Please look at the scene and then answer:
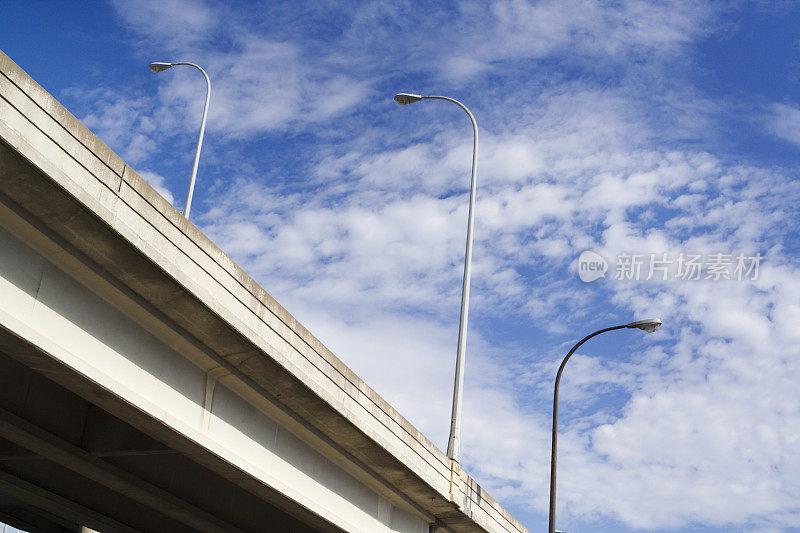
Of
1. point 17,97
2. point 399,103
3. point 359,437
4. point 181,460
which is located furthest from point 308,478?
point 399,103

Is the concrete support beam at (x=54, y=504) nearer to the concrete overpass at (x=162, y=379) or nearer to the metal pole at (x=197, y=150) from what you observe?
the concrete overpass at (x=162, y=379)

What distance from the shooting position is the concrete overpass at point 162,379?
425 inches

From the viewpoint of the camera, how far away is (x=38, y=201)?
1068 centimetres

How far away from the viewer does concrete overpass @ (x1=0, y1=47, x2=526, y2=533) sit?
10.8m

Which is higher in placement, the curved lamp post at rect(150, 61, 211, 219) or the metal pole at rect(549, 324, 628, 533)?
the curved lamp post at rect(150, 61, 211, 219)

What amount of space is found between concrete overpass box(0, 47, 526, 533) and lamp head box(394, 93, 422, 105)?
10.9 m

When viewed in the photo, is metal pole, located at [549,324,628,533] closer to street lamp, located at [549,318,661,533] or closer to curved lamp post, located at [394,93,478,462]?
street lamp, located at [549,318,661,533]

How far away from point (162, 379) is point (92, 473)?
6866 mm

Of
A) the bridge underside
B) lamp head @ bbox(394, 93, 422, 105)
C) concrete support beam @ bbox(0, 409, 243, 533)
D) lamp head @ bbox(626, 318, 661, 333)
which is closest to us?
the bridge underside

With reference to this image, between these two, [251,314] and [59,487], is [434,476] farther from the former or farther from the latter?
[59,487]

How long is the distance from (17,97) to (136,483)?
453 inches

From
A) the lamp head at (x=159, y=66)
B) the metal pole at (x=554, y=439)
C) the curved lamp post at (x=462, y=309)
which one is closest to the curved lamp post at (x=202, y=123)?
the lamp head at (x=159, y=66)

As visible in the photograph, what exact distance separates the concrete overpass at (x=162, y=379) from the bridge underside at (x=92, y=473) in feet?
0.13

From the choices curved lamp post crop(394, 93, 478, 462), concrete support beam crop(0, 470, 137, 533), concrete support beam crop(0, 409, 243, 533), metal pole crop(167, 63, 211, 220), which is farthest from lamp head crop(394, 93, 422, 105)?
concrete support beam crop(0, 470, 137, 533)
